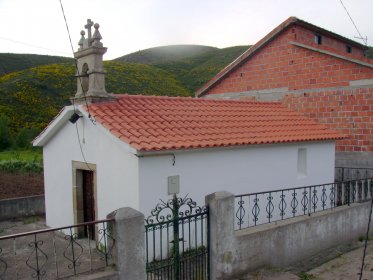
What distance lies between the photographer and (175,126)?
8.89m

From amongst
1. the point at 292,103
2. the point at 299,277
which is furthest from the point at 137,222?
the point at 292,103

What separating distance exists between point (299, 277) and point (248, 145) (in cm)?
346

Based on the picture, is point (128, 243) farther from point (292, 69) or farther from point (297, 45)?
point (297, 45)

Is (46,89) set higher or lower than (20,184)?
higher

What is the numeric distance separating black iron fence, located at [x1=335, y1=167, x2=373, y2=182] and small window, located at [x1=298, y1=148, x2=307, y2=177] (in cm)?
269

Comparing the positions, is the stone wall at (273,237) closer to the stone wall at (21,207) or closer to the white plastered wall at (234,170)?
the white plastered wall at (234,170)

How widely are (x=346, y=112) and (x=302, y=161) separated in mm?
3016

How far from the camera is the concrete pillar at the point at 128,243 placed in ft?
16.5

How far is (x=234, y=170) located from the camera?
9141 mm

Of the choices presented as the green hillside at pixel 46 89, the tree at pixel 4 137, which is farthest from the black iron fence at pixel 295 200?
the green hillside at pixel 46 89

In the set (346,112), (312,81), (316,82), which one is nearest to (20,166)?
(312,81)

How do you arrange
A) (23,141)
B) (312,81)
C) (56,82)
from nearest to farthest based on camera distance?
(312,81)
(23,141)
(56,82)

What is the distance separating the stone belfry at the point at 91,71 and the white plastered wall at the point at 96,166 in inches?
24.1

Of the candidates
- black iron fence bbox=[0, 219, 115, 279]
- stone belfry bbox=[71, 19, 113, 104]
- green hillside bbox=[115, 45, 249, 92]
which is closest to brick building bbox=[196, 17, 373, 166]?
stone belfry bbox=[71, 19, 113, 104]
